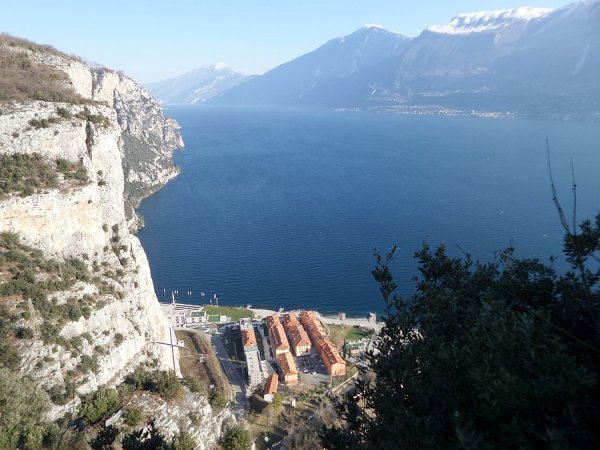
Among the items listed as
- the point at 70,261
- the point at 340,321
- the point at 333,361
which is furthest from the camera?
the point at 340,321

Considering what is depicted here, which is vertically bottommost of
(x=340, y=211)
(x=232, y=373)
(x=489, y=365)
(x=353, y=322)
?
(x=353, y=322)

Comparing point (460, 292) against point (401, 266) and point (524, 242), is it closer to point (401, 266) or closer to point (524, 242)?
point (401, 266)

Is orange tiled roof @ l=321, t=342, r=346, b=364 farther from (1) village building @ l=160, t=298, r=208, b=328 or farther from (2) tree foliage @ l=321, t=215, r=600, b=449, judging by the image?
(2) tree foliage @ l=321, t=215, r=600, b=449

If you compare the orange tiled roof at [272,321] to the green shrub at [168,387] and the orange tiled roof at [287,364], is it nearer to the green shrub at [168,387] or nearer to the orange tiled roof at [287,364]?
the orange tiled roof at [287,364]

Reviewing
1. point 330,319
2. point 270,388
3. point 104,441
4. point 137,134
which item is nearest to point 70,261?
point 104,441

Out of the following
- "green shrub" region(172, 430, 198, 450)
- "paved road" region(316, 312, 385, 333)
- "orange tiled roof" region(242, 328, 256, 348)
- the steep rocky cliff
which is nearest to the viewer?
"green shrub" region(172, 430, 198, 450)

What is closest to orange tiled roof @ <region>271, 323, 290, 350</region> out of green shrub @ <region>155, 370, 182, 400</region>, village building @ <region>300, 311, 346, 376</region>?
village building @ <region>300, 311, 346, 376</region>

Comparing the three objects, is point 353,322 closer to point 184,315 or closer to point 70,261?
point 184,315

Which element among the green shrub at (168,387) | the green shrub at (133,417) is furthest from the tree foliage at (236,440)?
the green shrub at (133,417)
